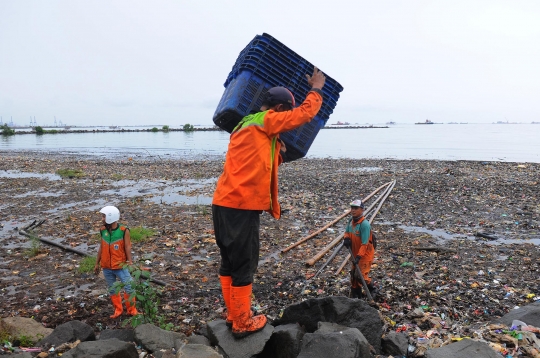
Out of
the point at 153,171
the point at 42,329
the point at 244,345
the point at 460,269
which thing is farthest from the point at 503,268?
the point at 153,171

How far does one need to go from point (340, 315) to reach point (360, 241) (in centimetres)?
177

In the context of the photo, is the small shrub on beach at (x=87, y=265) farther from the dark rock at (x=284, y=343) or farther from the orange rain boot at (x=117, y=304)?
the dark rock at (x=284, y=343)

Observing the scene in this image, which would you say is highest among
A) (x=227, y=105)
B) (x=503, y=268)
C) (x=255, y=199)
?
(x=227, y=105)

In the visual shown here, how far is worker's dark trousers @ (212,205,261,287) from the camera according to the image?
11.8 ft

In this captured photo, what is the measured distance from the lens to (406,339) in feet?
12.8

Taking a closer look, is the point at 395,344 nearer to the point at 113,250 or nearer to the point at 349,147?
the point at 113,250

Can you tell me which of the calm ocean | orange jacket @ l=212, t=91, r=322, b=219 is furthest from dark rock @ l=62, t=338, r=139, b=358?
the calm ocean

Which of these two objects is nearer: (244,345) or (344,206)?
(244,345)

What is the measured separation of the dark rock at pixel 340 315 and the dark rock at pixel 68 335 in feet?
6.91

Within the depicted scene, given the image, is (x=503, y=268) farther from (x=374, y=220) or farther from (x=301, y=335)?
(x=301, y=335)

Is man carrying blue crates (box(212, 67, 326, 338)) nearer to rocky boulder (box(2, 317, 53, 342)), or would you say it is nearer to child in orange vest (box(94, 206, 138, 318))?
child in orange vest (box(94, 206, 138, 318))

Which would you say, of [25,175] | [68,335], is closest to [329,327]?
[68,335]

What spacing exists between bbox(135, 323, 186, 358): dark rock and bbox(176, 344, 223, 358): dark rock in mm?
380

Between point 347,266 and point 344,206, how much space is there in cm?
570
